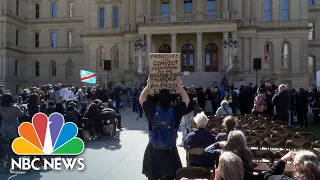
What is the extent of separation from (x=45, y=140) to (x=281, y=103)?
8.91 metres

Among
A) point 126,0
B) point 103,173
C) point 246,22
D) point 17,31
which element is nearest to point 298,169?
point 103,173

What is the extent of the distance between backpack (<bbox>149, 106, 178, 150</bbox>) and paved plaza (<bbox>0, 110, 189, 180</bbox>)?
2.49m

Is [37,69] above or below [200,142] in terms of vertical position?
above

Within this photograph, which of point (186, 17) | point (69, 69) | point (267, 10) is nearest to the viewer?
point (186, 17)

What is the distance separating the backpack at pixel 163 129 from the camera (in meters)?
5.43

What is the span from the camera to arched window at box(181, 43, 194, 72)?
Result: 40344mm

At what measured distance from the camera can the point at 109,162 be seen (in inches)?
361

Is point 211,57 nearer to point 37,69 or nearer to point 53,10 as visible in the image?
point 53,10

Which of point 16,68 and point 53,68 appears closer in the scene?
point 16,68

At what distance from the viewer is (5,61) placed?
162ft

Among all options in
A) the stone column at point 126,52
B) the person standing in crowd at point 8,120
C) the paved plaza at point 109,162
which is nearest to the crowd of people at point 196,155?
the paved plaza at point 109,162

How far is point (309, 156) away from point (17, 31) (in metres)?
56.5

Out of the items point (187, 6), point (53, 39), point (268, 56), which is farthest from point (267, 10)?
point (53, 39)

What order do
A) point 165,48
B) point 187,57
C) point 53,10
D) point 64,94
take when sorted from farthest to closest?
point 53,10
point 165,48
point 187,57
point 64,94
